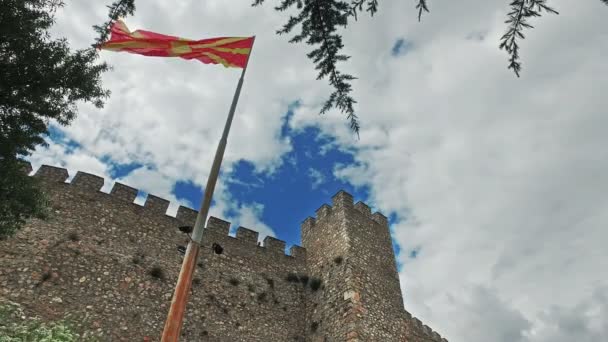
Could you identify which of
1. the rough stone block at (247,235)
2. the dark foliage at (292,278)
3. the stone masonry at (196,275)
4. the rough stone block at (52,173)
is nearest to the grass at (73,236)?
the stone masonry at (196,275)

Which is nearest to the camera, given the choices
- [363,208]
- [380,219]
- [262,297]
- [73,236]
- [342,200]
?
[73,236]

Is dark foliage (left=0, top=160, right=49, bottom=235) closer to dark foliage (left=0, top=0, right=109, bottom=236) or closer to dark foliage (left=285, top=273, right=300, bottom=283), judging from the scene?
dark foliage (left=0, top=0, right=109, bottom=236)

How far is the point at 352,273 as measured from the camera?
12.9 meters

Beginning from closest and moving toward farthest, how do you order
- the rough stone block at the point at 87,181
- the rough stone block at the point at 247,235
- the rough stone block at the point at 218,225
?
the rough stone block at the point at 87,181, the rough stone block at the point at 218,225, the rough stone block at the point at 247,235

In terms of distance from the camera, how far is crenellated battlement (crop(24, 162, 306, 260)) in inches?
478

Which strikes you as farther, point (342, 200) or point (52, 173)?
point (342, 200)

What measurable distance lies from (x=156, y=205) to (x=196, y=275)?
9.70 ft

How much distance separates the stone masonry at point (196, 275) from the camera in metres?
9.90

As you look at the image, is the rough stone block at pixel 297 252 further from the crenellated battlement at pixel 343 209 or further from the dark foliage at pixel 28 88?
the dark foliage at pixel 28 88

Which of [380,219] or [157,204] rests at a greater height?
[380,219]

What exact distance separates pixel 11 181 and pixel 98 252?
4021 mm

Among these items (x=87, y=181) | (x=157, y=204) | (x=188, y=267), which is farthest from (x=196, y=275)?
(x=188, y=267)

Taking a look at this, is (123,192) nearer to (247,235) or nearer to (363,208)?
(247,235)

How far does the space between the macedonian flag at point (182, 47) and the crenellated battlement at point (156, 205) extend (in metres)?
5.66
